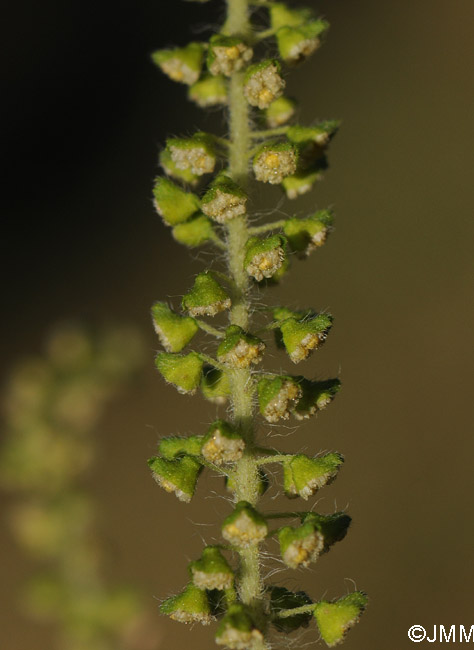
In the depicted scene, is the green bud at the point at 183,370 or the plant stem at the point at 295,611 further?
the green bud at the point at 183,370

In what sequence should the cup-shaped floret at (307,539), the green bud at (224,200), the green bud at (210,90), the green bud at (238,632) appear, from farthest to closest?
1. the green bud at (210,90)
2. the green bud at (224,200)
3. the cup-shaped floret at (307,539)
4. the green bud at (238,632)

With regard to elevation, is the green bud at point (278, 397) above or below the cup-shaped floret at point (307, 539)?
above

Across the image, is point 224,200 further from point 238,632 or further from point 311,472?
point 238,632

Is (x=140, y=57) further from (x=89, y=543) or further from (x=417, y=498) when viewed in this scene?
(x=89, y=543)

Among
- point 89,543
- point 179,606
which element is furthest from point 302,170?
point 89,543

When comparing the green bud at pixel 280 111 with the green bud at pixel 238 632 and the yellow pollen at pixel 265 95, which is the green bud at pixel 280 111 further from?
the green bud at pixel 238 632

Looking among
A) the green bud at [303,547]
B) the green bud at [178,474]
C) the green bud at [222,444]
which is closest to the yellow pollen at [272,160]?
the green bud at [222,444]
